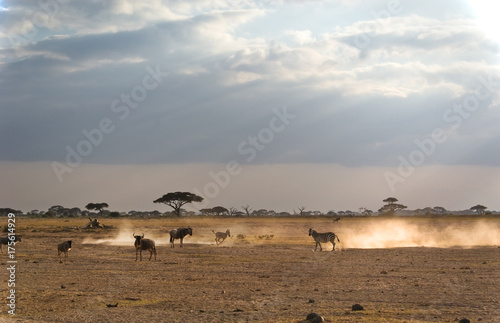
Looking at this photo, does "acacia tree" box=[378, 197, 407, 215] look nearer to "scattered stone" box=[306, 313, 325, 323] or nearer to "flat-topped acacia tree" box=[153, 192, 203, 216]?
"flat-topped acacia tree" box=[153, 192, 203, 216]

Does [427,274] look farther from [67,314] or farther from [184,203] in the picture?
[184,203]

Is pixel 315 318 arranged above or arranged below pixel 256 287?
below

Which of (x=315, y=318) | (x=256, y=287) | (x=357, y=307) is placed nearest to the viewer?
(x=315, y=318)

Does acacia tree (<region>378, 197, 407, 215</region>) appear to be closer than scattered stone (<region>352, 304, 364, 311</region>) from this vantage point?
No

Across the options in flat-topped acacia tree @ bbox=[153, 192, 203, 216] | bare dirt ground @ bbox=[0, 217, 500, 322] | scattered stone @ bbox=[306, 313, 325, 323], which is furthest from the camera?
flat-topped acacia tree @ bbox=[153, 192, 203, 216]

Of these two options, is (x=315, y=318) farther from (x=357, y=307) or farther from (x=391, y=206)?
(x=391, y=206)

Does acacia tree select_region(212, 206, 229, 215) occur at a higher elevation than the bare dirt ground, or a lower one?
higher

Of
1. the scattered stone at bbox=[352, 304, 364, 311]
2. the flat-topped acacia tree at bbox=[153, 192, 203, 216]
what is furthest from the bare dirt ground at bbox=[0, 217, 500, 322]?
Answer: the flat-topped acacia tree at bbox=[153, 192, 203, 216]

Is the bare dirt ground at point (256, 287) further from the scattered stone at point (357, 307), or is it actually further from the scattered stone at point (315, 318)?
the scattered stone at point (315, 318)

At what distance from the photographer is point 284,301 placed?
50.0 feet

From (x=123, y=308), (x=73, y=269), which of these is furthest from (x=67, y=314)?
(x=73, y=269)

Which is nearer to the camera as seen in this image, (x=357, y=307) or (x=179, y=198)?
(x=357, y=307)

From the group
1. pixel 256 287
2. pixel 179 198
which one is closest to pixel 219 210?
pixel 179 198

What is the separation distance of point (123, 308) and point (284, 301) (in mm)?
4340
